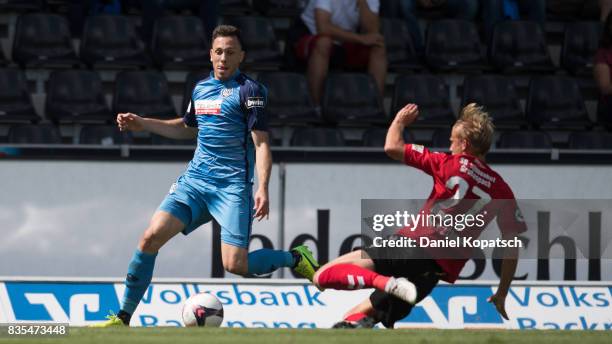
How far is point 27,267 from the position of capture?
33.5 ft

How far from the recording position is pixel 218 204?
7.87m

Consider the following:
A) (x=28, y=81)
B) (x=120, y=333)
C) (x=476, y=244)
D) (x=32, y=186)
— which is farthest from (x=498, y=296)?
(x=28, y=81)

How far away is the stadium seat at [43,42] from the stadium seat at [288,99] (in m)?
1.91

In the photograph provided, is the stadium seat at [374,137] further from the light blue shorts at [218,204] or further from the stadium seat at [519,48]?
the light blue shorts at [218,204]

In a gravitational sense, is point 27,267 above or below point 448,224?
below

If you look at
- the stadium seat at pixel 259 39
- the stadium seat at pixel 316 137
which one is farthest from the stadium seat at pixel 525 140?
the stadium seat at pixel 259 39

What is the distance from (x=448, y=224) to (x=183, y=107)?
5420 millimetres

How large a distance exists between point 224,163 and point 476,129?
170 cm

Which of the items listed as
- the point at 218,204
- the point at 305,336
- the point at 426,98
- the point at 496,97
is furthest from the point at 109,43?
the point at 305,336

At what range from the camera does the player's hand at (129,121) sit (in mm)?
7719

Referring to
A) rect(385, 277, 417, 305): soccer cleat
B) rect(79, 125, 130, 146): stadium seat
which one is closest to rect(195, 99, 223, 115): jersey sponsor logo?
rect(385, 277, 417, 305): soccer cleat

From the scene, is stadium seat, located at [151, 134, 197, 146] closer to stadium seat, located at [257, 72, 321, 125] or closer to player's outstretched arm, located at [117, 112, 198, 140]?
stadium seat, located at [257, 72, 321, 125]

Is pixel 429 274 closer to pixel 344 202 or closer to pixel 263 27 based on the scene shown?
pixel 344 202

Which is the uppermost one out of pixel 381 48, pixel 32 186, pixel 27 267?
pixel 381 48
